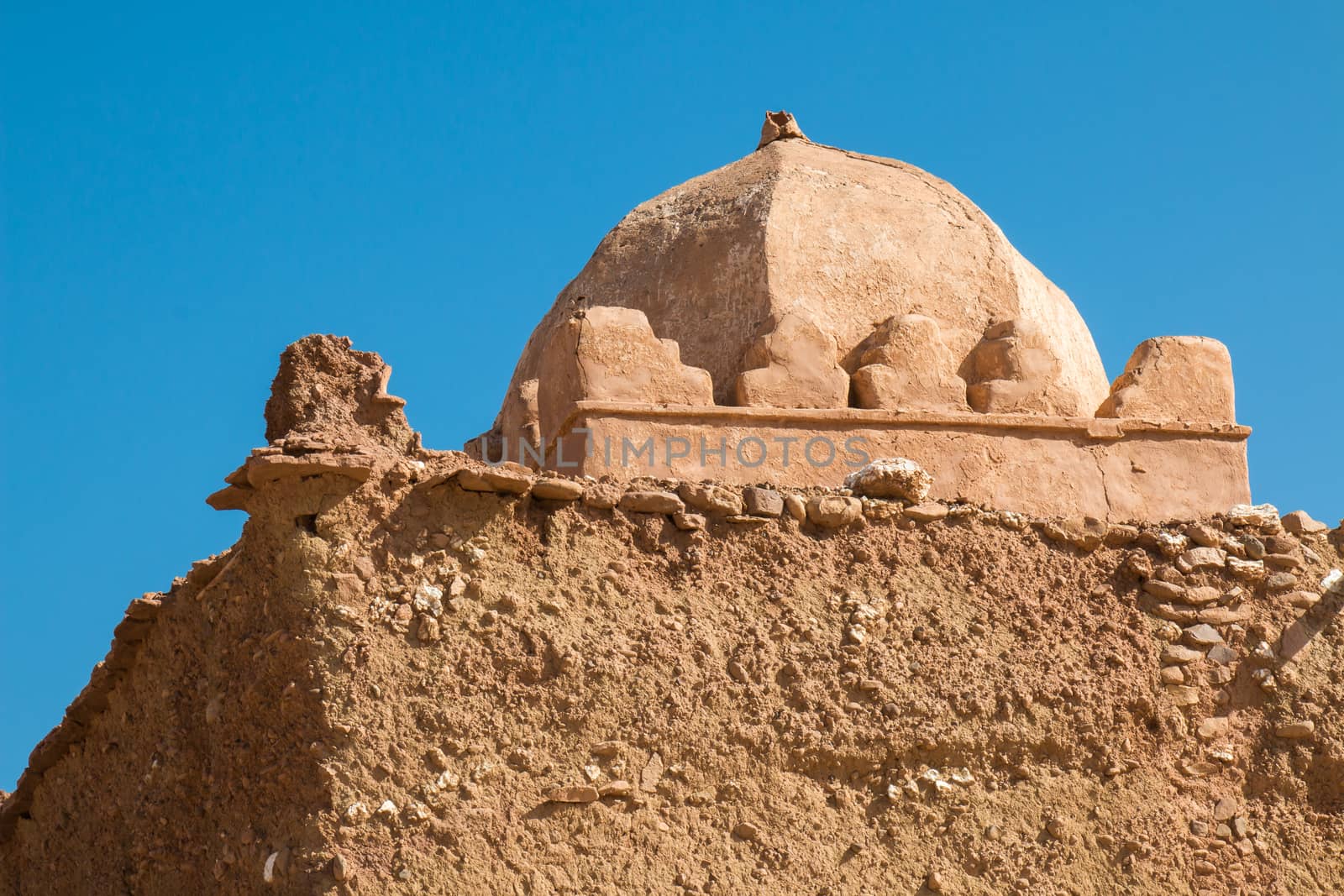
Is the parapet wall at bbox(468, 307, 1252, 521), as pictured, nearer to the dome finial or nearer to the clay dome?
the clay dome

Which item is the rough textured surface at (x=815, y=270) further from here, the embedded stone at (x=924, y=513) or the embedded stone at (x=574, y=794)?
the embedded stone at (x=574, y=794)

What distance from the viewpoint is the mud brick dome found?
7.29m

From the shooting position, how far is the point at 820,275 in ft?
26.7

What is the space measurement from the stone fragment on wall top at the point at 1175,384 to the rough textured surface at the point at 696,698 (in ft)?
2.20

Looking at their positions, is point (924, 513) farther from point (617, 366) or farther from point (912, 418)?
point (617, 366)

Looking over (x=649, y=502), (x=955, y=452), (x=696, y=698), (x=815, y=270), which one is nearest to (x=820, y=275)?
(x=815, y=270)

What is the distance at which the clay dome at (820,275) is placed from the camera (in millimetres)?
7961

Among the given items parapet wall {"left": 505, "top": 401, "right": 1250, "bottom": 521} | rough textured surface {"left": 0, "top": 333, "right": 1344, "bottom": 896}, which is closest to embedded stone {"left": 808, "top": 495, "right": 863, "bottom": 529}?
rough textured surface {"left": 0, "top": 333, "right": 1344, "bottom": 896}

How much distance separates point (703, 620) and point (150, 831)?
2.09 m

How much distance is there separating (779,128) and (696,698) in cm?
402

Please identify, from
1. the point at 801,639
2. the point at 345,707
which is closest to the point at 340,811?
the point at 345,707

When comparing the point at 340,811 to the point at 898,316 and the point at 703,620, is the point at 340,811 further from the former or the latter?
the point at 898,316

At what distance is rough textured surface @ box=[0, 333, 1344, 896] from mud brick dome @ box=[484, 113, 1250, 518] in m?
0.53

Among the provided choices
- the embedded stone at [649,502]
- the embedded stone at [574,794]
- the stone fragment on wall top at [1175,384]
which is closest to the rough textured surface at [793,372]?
the embedded stone at [649,502]
